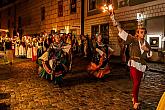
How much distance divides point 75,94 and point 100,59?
3097mm

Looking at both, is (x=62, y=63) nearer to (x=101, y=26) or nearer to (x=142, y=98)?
(x=142, y=98)

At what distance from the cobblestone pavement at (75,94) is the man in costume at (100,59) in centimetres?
35

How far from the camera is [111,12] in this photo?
20.5 feet

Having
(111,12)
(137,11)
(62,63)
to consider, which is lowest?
(62,63)

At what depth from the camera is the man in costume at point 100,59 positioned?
11.8m

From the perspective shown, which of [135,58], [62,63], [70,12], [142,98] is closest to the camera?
[135,58]

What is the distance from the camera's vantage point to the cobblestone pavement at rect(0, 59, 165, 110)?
7.64m

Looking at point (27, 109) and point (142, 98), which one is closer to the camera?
point (27, 109)

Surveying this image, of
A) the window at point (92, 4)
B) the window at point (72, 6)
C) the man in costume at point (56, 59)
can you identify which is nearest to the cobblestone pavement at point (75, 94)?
the man in costume at point (56, 59)

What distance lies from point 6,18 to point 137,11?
43804mm

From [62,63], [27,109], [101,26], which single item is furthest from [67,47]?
[101,26]

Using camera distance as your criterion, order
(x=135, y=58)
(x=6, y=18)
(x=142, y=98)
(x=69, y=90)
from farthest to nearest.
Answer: (x=6, y=18) < (x=69, y=90) < (x=142, y=98) < (x=135, y=58)

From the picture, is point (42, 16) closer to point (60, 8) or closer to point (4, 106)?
point (60, 8)

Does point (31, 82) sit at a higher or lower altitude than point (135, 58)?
lower
